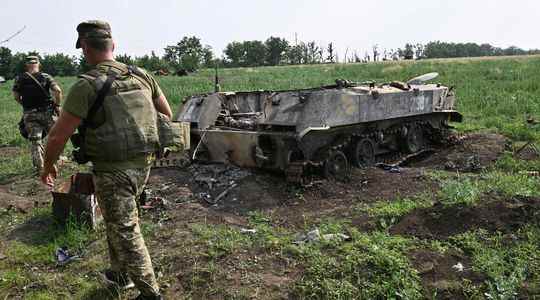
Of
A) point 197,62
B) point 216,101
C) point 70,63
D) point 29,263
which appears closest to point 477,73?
point 216,101

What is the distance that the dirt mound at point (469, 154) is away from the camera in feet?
27.4

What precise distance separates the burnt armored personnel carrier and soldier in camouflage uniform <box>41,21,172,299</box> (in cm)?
339

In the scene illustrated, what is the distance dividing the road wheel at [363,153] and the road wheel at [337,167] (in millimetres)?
329

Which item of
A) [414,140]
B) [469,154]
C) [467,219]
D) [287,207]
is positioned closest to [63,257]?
[287,207]

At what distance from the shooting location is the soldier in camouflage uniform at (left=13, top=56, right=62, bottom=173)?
752 centimetres

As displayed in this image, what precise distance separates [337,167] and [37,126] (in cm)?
455

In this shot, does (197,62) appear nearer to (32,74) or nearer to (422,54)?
(32,74)

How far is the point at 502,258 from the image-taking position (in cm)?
417

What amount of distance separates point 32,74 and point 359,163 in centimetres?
516

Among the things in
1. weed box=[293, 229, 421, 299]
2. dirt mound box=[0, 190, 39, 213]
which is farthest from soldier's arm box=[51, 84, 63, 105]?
weed box=[293, 229, 421, 299]

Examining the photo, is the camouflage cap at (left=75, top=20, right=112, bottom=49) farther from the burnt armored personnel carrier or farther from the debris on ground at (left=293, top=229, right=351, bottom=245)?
the burnt armored personnel carrier

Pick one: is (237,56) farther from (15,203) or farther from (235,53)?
(15,203)

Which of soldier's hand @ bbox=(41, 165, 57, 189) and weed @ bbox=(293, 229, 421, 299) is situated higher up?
soldier's hand @ bbox=(41, 165, 57, 189)

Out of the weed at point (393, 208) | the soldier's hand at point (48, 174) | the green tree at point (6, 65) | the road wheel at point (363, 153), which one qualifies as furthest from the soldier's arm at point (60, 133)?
the green tree at point (6, 65)
